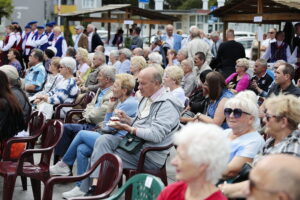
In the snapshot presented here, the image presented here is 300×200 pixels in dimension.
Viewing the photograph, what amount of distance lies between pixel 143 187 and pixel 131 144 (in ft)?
5.65

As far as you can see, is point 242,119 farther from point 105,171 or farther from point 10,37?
point 10,37

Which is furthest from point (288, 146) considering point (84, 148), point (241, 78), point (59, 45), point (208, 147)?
point (59, 45)

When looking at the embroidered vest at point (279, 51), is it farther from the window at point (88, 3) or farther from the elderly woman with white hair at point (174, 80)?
the window at point (88, 3)

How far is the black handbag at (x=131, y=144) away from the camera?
5838 millimetres

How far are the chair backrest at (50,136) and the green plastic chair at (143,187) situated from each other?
1875 mm

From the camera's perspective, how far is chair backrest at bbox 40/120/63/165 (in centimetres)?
596

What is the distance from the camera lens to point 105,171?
481cm

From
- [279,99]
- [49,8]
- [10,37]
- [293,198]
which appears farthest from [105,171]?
[49,8]

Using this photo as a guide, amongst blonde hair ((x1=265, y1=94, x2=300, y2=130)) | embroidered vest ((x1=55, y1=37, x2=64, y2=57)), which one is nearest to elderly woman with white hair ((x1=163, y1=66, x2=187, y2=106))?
blonde hair ((x1=265, y1=94, x2=300, y2=130))

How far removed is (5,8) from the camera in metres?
53.8

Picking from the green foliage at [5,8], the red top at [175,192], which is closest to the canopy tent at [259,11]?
the red top at [175,192]

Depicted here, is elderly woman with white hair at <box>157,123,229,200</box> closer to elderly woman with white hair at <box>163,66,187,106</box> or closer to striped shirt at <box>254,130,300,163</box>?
striped shirt at <box>254,130,300,163</box>

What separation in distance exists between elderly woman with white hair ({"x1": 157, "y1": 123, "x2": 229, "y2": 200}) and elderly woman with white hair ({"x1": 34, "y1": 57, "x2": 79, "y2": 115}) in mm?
5633

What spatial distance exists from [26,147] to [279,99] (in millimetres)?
3266
